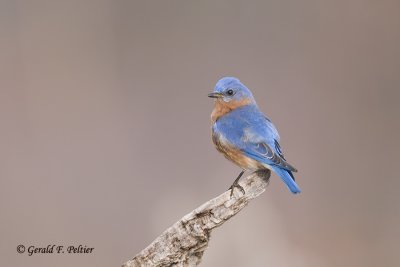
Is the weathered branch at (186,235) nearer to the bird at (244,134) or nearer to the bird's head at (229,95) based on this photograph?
the bird at (244,134)

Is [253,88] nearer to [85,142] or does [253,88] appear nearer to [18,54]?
[85,142]

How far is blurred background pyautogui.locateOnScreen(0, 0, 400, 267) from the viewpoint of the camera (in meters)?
5.93

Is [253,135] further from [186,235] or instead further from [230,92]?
[186,235]

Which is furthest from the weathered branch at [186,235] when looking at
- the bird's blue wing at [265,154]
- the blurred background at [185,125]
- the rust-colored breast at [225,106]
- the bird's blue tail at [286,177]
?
the blurred background at [185,125]

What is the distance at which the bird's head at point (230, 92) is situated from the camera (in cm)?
435

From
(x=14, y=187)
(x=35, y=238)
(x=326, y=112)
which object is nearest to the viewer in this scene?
(x=35, y=238)

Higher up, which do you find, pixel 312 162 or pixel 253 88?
pixel 253 88

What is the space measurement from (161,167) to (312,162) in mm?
1304

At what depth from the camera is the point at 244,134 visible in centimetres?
411

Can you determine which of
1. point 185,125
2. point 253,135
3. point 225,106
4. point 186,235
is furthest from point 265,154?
point 185,125

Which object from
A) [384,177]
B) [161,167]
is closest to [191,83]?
[161,167]

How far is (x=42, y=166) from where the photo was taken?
6.47 m

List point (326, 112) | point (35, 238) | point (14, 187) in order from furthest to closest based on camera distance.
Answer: point (326, 112) < point (14, 187) < point (35, 238)

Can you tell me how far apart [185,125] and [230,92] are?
233 cm
